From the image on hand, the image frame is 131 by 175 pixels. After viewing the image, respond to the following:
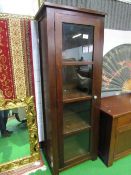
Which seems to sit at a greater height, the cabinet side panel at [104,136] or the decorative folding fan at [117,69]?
the decorative folding fan at [117,69]

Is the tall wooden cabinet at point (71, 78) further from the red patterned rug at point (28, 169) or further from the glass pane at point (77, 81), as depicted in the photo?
the red patterned rug at point (28, 169)

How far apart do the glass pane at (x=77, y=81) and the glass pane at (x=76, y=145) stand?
20.2 inches

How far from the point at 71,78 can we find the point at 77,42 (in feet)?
1.24

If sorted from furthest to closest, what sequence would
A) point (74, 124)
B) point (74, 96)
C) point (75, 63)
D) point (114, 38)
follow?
1. point (114, 38)
2. point (74, 124)
3. point (74, 96)
4. point (75, 63)

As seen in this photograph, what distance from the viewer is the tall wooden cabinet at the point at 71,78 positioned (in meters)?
1.25

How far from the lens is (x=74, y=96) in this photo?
1.53 m

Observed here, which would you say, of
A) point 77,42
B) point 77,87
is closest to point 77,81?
point 77,87

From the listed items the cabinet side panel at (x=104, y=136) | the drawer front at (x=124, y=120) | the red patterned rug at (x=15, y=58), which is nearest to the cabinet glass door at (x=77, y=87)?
the cabinet side panel at (x=104, y=136)

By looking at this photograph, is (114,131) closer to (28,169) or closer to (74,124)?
(74,124)

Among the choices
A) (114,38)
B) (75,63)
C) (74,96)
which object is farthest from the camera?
(114,38)

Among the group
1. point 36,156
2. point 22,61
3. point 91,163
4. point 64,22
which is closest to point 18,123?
point 36,156

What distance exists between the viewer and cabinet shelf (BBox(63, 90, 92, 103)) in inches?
57.7

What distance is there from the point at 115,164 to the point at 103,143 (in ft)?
1.00

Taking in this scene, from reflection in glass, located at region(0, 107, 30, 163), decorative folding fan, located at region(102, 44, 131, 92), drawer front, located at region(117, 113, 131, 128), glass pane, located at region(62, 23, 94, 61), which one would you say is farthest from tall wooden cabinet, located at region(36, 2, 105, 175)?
decorative folding fan, located at region(102, 44, 131, 92)
